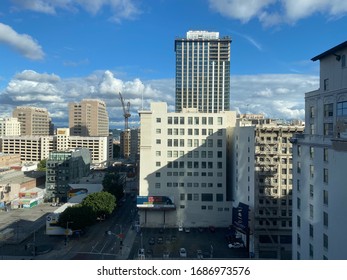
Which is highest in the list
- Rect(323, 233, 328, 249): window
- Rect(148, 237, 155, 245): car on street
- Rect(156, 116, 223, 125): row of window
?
Rect(156, 116, 223, 125): row of window

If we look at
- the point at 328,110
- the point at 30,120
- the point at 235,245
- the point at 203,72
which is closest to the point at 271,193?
the point at 235,245

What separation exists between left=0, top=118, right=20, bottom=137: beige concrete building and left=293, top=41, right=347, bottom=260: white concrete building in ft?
402

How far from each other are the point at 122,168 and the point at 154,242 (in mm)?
51913

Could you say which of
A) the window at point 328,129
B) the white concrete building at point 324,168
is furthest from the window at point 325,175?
the window at point 328,129

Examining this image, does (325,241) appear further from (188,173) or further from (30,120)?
(30,120)

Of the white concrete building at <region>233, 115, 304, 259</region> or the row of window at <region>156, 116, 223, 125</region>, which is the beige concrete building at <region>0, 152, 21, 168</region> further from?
the white concrete building at <region>233, 115, 304, 259</region>

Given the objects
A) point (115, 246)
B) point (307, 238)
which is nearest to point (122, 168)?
point (115, 246)

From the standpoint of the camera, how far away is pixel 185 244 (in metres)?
32.6

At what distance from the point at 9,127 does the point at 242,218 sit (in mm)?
112754

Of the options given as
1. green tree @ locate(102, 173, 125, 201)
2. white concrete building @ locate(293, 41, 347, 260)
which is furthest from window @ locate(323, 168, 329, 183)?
green tree @ locate(102, 173, 125, 201)

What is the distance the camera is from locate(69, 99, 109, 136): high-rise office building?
420 ft

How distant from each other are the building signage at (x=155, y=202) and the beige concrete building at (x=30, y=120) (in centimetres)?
10168

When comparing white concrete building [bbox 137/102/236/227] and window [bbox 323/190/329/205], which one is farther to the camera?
white concrete building [bbox 137/102/236/227]
